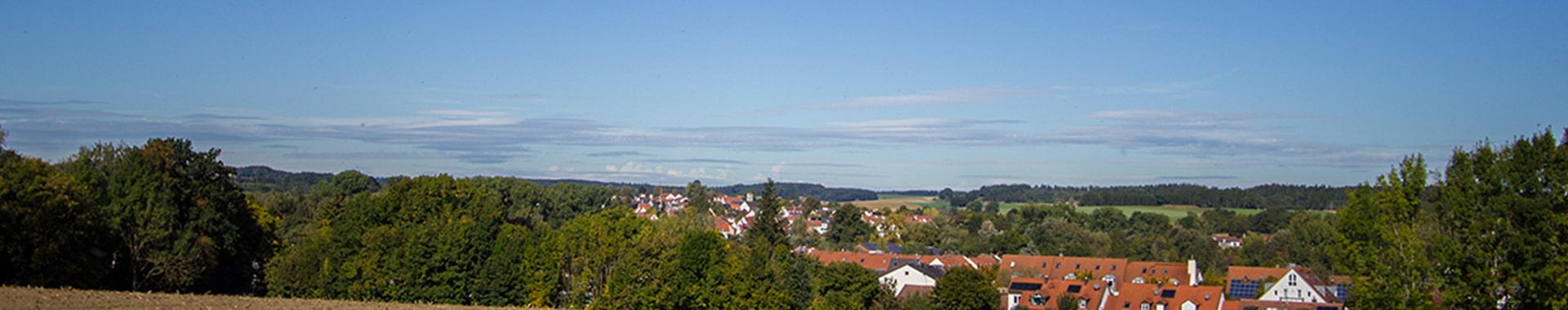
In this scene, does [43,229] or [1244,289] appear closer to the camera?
[43,229]

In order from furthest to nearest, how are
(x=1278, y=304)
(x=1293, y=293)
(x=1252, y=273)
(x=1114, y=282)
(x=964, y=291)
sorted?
(x=1114, y=282) < (x=1252, y=273) < (x=1293, y=293) < (x=1278, y=304) < (x=964, y=291)

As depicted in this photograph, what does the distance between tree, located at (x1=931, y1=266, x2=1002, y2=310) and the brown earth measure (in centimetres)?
3069

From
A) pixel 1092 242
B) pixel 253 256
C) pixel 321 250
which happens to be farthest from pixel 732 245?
pixel 1092 242

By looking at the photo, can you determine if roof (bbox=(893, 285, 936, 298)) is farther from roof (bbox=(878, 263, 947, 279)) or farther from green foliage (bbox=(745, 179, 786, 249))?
green foliage (bbox=(745, 179, 786, 249))

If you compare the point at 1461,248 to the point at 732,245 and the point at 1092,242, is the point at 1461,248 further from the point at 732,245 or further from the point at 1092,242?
the point at 1092,242

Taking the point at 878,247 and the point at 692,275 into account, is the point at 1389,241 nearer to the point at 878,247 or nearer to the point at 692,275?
the point at 692,275

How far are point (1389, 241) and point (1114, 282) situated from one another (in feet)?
167

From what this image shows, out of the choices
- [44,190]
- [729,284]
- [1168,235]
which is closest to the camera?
[44,190]

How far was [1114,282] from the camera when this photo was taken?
80250 millimetres

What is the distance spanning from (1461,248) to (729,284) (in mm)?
25996

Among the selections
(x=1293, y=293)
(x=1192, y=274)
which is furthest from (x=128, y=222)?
(x=1192, y=274)

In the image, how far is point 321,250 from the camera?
1880 inches

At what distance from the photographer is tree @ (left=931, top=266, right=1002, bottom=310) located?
5853cm

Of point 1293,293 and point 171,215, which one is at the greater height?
point 171,215
